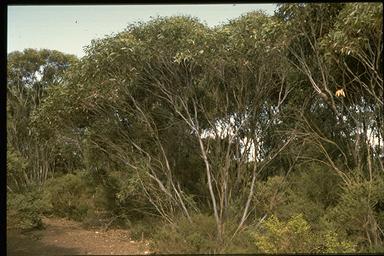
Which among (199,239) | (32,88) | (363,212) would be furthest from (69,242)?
(363,212)

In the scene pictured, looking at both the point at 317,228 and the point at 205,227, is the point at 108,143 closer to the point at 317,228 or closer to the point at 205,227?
the point at 205,227

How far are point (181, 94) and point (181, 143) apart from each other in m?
1.35

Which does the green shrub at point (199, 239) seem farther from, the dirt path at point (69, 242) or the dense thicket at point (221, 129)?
the dirt path at point (69, 242)

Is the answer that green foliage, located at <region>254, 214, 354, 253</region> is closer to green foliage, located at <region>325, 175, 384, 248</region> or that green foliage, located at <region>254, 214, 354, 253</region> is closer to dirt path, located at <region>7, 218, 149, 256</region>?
green foliage, located at <region>325, 175, 384, 248</region>

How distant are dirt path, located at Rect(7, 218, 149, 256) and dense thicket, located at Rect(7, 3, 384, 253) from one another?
32 cm

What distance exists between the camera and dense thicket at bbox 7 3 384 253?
18.8 ft

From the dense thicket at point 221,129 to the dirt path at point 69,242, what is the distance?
1.06 feet

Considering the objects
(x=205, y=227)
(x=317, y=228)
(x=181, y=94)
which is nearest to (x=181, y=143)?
(x=181, y=94)

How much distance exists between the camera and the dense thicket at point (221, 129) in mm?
5742

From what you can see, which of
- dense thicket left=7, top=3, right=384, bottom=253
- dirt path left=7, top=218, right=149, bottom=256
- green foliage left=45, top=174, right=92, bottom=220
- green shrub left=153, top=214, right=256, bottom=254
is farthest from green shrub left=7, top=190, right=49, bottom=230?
green shrub left=153, top=214, right=256, bottom=254

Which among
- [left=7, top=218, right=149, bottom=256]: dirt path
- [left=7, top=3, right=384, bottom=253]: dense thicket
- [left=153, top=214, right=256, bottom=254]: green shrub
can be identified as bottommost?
[left=7, top=218, right=149, bottom=256]: dirt path

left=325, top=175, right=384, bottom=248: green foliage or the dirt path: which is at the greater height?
left=325, top=175, right=384, bottom=248: green foliage

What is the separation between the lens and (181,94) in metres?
7.36

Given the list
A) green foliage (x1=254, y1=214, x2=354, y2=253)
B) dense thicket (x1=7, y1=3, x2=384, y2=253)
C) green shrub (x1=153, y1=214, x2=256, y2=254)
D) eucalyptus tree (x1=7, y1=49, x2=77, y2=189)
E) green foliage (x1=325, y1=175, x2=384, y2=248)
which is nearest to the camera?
green foliage (x1=254, y1=214, x2=354, y2=253)
